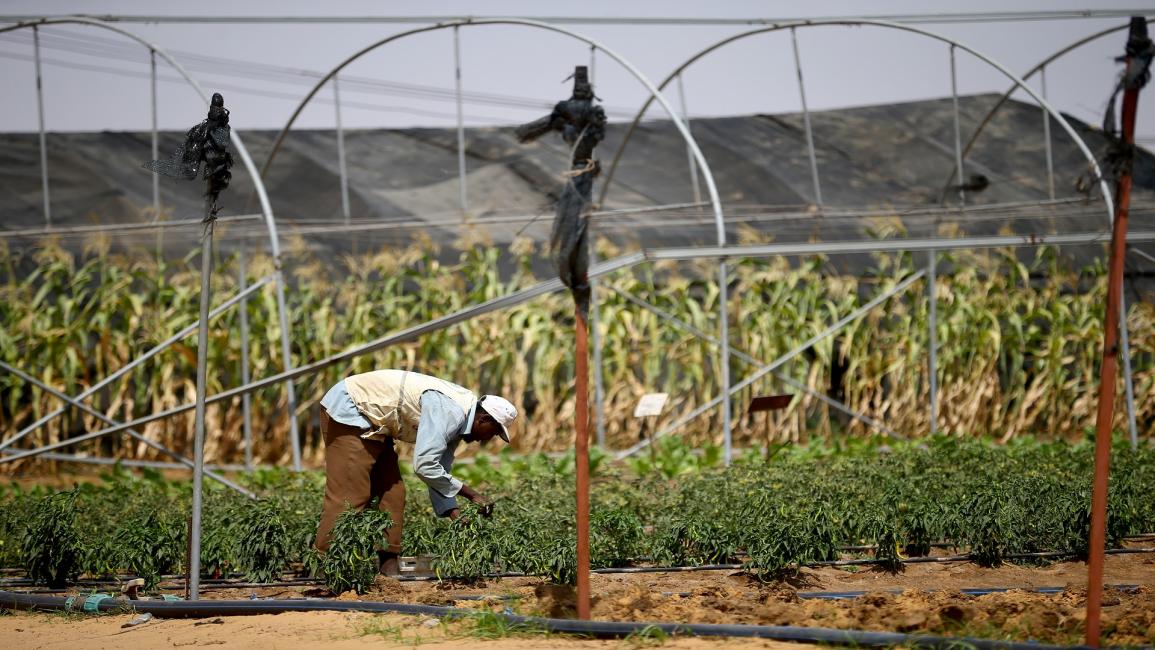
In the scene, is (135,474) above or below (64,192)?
below

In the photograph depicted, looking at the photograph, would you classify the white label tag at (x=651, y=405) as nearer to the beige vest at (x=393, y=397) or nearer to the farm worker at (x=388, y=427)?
the farm worker at (x=388, y=427)

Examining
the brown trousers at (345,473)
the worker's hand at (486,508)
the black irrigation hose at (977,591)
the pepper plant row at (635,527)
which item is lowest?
the black irrigation hose at (977,591)

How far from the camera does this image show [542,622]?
520 centimetres

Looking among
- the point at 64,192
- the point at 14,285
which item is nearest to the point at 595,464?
the point at 14,285

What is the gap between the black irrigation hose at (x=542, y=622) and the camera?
4625 millimetres

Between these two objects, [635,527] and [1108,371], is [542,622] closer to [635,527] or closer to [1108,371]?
[635,527]

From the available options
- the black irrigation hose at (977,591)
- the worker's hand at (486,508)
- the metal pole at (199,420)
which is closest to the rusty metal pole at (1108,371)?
the black irrigation hose at (977,591)

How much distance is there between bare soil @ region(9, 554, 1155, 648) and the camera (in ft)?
16.5

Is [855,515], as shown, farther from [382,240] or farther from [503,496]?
[382,240]

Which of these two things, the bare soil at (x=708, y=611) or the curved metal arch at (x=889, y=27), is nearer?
the bare soil at (x=708, y=611)

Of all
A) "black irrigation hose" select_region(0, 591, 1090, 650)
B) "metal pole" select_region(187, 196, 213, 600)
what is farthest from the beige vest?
"black irrigation hose" select_region(0, 591, 1090, 650)

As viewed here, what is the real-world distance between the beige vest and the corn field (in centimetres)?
513

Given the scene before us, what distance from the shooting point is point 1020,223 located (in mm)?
15148

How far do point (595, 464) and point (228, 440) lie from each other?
4217mm
